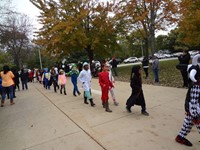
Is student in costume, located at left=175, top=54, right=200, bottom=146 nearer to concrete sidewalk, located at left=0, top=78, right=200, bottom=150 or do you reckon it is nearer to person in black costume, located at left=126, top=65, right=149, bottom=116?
concrete sidewalk, located at left=0, top=78, right=200, bottom=150

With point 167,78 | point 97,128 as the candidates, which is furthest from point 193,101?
point 167,78

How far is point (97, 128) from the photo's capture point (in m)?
5.64

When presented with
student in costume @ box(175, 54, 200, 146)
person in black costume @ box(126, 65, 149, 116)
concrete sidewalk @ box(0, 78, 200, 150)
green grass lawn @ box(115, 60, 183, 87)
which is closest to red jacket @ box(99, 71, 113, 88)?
concrete sidewalk @ box(0, 78, 200, 150)

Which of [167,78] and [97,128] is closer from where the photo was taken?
[97,128]

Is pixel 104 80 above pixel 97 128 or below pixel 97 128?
above

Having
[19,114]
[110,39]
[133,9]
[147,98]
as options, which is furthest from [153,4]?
[19,114]

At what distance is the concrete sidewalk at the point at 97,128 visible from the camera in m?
4.58

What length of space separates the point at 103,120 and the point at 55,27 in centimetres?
1770

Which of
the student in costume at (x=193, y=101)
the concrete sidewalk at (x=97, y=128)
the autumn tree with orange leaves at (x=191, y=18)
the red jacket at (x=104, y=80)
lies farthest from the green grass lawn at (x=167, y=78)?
the student in costume at (x=193, y=101)

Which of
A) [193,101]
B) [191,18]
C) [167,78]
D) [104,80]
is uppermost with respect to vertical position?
[191,18]

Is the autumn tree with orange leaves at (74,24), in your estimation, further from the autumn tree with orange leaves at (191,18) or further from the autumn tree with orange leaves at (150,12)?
the autumn tree with orange leaves at (191,18)

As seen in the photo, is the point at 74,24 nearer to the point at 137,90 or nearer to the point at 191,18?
the point at 191,18

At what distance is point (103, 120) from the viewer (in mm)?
6293

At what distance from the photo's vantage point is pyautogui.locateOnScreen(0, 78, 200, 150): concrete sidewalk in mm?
4582
